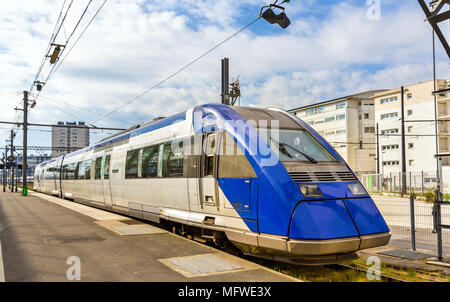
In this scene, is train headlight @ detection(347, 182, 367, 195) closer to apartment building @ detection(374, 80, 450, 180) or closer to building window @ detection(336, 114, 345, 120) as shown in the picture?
apartment building @ detection(374, 80, 450, 180)

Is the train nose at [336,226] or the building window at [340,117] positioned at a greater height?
the building window at [340,117]

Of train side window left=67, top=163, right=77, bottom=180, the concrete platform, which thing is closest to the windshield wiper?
the concrete platform

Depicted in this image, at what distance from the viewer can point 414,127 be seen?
168 ft

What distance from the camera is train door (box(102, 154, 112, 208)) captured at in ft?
48.4

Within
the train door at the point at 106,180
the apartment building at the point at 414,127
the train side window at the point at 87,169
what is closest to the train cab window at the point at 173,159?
the train door at the point at 106,180

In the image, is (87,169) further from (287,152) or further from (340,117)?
(340,117)

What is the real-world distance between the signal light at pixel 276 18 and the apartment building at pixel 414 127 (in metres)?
40.5

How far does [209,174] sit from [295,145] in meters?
1.86

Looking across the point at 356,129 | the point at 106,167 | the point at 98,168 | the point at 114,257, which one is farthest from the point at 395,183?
the point at 114,257

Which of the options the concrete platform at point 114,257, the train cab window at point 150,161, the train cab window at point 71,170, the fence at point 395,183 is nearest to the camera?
the concrete platform at point 114,257

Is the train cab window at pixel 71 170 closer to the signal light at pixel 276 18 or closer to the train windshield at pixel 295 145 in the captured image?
the signal light at pixel 276 18

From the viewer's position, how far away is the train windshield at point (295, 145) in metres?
7.20
